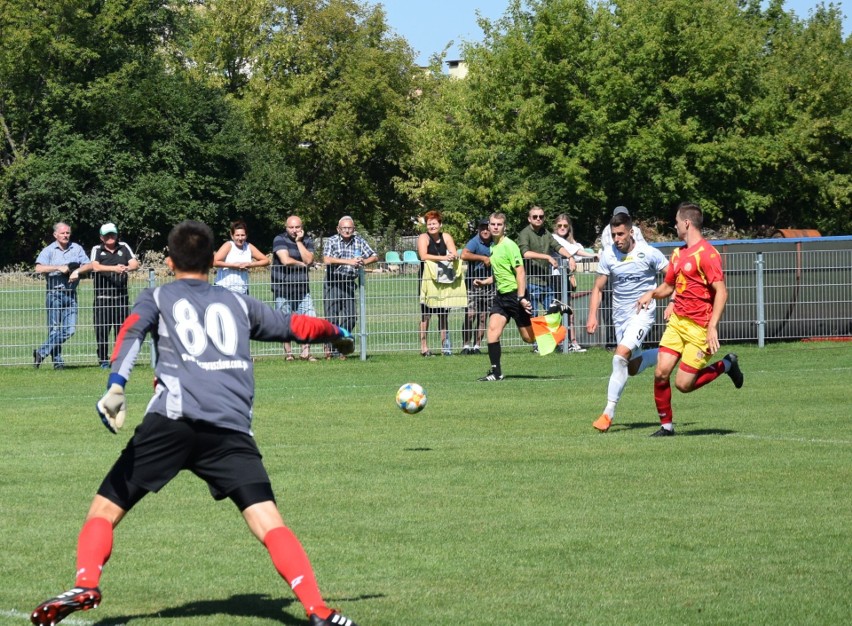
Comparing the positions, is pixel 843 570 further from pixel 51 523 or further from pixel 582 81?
pixel 582 81

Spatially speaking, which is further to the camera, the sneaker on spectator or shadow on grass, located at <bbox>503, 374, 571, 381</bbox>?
shadow on grass, located at <bbox>503, 374, 571, 381</bbox>

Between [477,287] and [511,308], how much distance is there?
12.8 feet

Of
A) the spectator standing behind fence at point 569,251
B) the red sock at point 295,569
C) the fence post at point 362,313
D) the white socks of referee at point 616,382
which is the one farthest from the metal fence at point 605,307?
the red sock at point 295,569

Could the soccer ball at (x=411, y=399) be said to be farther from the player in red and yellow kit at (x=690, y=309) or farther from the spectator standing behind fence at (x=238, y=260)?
the spectator standing behind fence at (x=238, y=260)

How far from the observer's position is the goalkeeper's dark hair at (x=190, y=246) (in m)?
6.08

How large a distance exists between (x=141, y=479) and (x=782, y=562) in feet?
11.0

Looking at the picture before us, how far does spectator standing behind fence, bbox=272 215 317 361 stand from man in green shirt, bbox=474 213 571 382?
4.02m

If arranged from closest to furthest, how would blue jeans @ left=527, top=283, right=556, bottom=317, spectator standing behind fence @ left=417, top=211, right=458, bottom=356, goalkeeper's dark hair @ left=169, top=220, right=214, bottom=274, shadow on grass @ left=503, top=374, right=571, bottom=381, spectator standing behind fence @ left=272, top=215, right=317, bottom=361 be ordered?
1. goalkeeper's dark hair @ left=169, top=220, right=214, bottom=274
2. shadow on grass @ left=503, top=374, right=571, bottom=381
3. spectator standing behind fence @ left=272, top=215, right=317, bottom=361
4. spectator standing behind fence @ left=417, top=211, right=458, bottom=356
5. blue jeans @ left=527, top=283, right=556, bottom=317

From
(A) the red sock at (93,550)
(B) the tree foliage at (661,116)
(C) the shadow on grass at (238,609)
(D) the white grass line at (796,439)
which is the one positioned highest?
(B) the tree foliage at (661,116)

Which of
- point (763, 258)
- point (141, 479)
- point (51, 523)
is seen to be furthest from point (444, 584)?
Result: point (763, 258)

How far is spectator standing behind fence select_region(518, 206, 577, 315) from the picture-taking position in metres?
21.6

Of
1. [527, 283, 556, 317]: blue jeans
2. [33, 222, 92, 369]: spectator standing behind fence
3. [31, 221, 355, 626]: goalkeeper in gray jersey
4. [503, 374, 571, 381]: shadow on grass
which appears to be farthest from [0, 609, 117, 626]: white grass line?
[527, 283, 556, 317]: blue jeans

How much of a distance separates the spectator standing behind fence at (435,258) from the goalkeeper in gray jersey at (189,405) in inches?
582

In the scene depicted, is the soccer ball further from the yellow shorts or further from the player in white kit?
the yellow shorts
